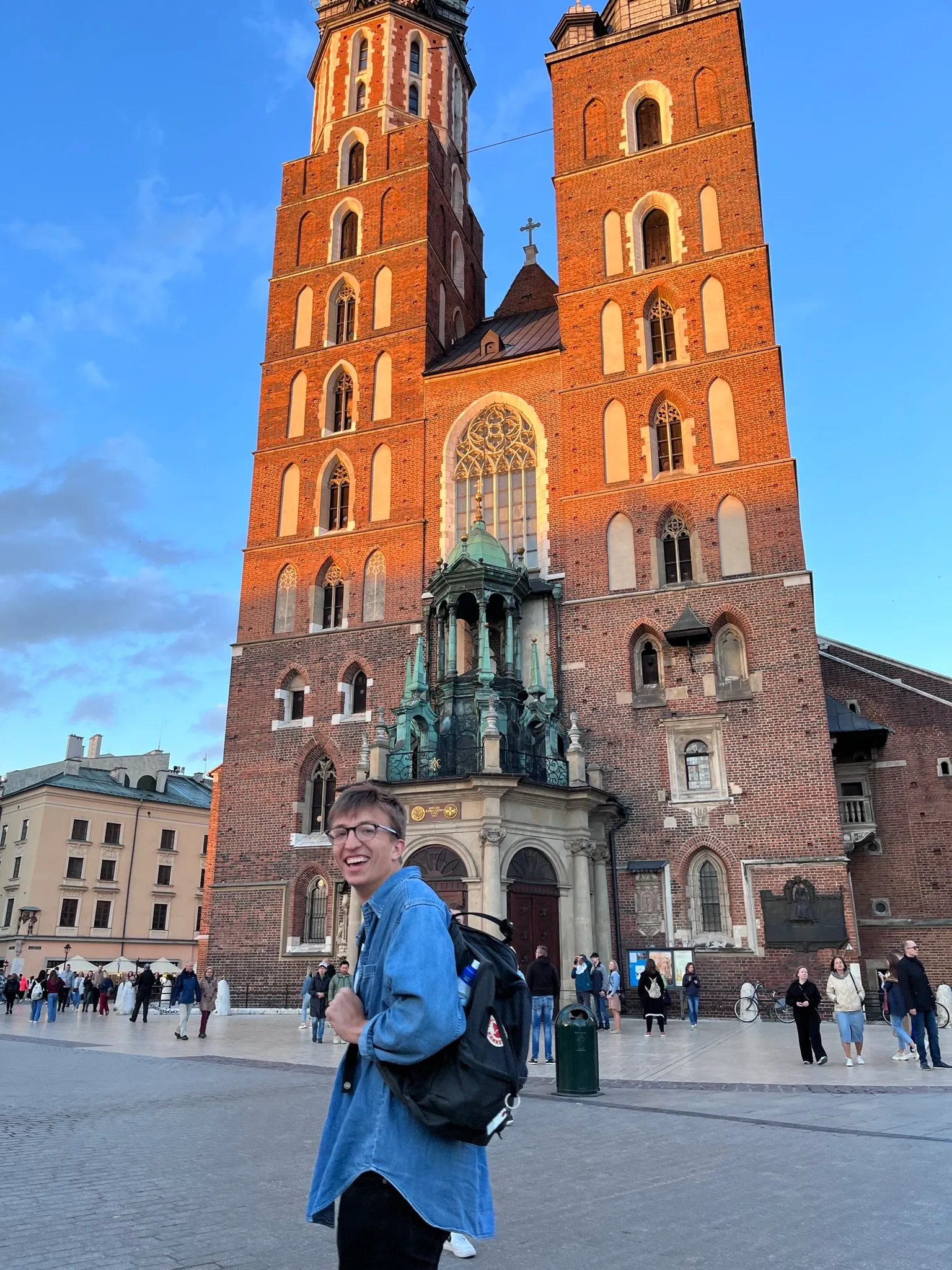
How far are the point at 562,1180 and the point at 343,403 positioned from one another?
91.5ft

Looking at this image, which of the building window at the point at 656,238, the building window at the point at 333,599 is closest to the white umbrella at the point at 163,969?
the building window at the point at 333,599

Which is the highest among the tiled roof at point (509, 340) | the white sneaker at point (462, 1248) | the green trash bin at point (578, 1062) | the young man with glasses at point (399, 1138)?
the tiled roof at point (509, 340)

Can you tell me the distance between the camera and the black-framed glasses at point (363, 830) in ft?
9.91

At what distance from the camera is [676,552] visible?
26.0 metres

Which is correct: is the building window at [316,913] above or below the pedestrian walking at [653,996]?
above

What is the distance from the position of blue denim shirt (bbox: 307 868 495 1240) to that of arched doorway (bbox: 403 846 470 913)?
58.4 ft

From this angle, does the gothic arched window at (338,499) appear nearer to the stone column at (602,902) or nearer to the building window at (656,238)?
the building window at (656,238)

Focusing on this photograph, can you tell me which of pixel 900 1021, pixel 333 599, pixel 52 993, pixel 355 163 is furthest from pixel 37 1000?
pixel 355 163

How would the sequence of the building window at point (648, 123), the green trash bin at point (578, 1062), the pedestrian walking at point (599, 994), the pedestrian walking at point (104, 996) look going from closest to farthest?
the green trash bin at point (578, 1062), the pedestrian walking at point (599, 994), the pedestrian walking at point (104, 996), the building window at point (648, 123)

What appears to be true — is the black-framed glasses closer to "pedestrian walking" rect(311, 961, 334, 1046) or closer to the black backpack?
the black backpack

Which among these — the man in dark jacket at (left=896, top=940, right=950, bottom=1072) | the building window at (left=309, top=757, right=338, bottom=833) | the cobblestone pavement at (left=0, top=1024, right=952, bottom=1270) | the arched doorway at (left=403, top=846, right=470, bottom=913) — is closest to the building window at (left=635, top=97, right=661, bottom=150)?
the building window at (left=309, top=757, right=338, bottom=833)

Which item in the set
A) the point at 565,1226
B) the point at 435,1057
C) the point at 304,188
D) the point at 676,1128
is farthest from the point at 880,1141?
the point at 304,188

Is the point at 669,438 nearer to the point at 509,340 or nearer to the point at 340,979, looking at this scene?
the point at 509,340

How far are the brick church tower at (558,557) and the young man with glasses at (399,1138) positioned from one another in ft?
57.5
